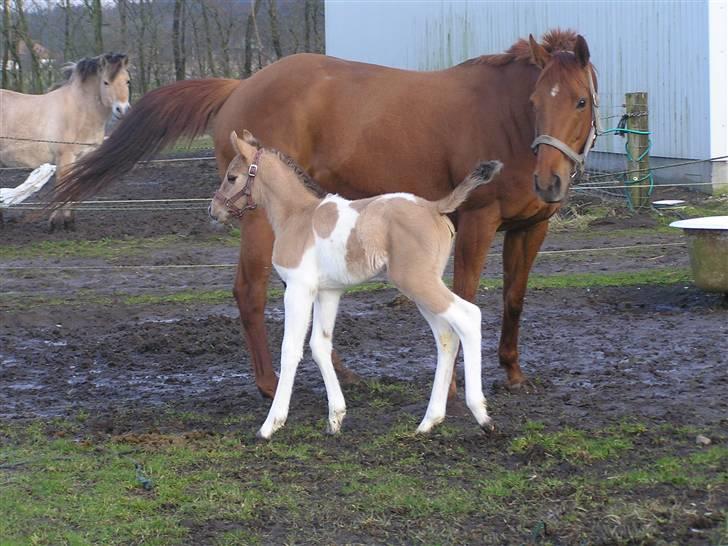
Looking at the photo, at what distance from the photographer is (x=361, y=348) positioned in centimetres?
741

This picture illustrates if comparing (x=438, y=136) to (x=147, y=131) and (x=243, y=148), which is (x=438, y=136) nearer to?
(x=243, y=148)

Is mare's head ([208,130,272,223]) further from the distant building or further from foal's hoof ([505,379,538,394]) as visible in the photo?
the distant building

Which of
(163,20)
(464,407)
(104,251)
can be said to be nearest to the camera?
(464,407)

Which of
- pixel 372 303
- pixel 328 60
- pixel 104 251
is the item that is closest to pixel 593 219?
pixel 372 303

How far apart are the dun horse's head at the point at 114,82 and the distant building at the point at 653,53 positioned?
7.21 metres

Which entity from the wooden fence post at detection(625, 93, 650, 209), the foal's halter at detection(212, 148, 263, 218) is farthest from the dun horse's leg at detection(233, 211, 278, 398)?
the wooden fence post at detection(625, 93, 650, 209)

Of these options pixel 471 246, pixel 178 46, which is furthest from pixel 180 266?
pixel 178 46

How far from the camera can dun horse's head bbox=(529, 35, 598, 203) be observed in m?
5.31

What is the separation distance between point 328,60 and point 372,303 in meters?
2.88

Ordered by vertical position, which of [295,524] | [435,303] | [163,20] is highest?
[163,20]

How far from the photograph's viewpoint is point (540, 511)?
4062mm

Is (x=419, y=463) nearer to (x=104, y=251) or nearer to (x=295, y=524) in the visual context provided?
(x=295, y=524)

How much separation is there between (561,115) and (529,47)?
0.60 metres

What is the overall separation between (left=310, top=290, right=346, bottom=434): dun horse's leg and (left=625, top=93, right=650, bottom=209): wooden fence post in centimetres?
799
